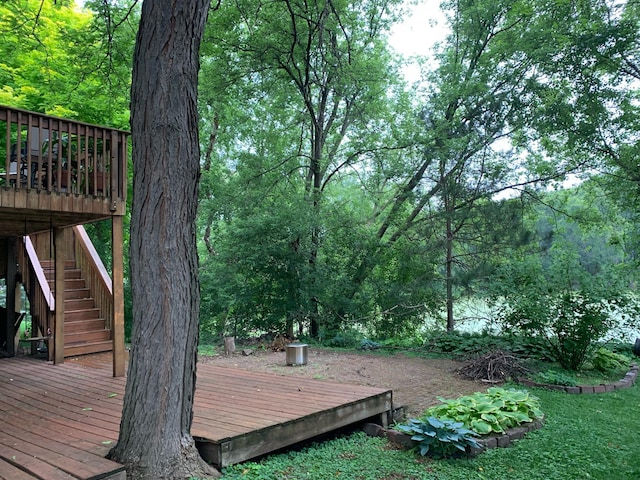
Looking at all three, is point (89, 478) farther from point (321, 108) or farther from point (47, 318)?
point (321, 108)

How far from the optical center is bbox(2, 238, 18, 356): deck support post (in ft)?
23.3

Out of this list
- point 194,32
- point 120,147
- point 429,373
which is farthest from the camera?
point 429,373

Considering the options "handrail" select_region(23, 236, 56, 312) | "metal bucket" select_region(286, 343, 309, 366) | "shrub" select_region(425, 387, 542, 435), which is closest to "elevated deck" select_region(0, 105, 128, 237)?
"handrail" select_region(23, 236, 56, 312)

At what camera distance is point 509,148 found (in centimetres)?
964

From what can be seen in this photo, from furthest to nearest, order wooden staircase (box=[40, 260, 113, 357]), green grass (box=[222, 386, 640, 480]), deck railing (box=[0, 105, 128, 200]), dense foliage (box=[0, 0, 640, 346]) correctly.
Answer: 1. dense foliage (box=[0, 0, 640, 346])
2. wooden staircase (box=[40, 260, 113, 357])
3. deck railing (box=[0, 105, 128, 200])
4. green grass (box=[222, 386, 640, 480])

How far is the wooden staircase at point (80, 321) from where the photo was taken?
22.7 ft

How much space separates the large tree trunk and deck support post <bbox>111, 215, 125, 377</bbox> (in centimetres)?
265

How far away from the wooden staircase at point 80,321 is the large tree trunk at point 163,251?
4.61 metres

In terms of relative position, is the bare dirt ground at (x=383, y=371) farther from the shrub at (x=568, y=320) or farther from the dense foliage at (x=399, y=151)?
the dense foliage at (x=399, y=151)

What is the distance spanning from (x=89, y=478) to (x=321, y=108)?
10527 millimetres

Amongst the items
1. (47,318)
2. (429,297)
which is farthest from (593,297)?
(47,318)

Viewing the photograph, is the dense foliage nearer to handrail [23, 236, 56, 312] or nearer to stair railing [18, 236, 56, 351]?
handrail [23, 236, 56, 312]

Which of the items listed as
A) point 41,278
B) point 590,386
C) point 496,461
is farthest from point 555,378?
point 41,278

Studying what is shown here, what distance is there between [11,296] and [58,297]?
7.06ft
